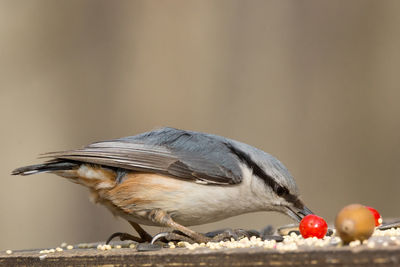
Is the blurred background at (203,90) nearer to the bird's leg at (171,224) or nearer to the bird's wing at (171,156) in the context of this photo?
the bird's wing at (171,156)

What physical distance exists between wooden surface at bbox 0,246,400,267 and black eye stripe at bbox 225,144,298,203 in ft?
2.67

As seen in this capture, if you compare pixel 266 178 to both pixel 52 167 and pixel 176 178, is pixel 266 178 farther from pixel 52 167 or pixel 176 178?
pixel 52 167

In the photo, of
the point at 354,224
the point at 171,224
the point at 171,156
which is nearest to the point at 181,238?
the point at 171,224

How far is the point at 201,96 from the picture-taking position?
534 cm

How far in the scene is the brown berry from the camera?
5.44ft

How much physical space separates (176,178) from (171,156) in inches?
4.8

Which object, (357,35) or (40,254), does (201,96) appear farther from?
(40,254)

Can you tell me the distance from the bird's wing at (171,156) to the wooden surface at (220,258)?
1.61ft

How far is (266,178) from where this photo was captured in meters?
2.64

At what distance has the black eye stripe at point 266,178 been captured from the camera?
2.63 m

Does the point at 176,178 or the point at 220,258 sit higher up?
the point at 176,178

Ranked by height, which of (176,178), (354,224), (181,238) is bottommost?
(181,238)

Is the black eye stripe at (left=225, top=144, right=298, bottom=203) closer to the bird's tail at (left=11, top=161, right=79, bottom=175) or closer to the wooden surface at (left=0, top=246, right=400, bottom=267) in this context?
the bird's tail at (left=11, top=161, right=79, bottom=175)

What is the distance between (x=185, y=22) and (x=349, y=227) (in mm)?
4110
